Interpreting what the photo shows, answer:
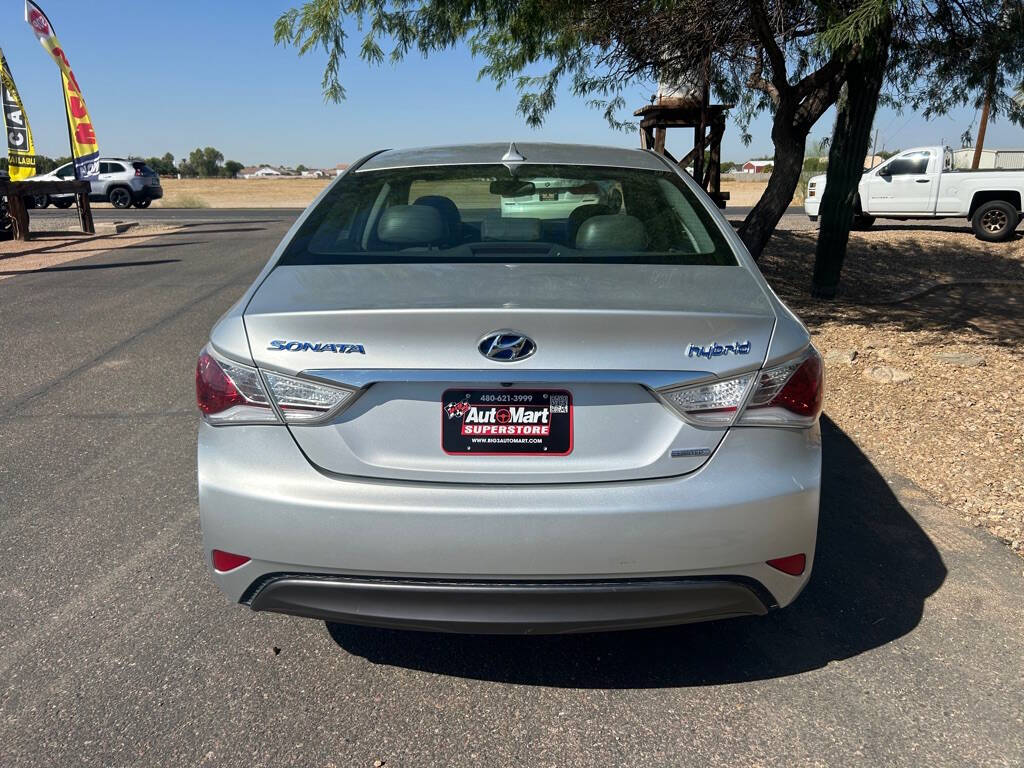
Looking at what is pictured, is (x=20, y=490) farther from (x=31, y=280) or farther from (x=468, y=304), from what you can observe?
(x=31, y=280)

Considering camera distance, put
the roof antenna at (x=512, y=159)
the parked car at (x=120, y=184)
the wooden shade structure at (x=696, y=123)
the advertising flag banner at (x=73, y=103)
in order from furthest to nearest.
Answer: the parked car at (x=120, y=184)
the advertising flag banner at (x=73, y=103)
the wooden shade structure at (x=696, y=123)
the roof antenna at (x=512, y=159)

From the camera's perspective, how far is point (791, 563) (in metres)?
2.58

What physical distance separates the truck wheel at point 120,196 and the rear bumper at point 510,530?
33.2 metres

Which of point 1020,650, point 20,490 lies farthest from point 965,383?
point 20,490

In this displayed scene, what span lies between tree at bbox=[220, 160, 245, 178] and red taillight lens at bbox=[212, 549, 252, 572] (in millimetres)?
121650

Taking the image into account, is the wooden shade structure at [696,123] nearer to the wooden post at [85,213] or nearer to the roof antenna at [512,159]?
the roof antenna at [512,159]

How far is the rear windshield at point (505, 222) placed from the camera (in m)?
3.20

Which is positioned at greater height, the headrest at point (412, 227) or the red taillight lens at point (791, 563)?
the headrest at point (412, 227)

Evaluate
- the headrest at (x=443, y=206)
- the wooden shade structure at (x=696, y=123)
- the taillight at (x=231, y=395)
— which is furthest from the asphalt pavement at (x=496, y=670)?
the wooden shade structure at (x=696, y=123)

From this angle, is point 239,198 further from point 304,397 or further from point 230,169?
point 230,169

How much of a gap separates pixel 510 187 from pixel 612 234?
2.46ft

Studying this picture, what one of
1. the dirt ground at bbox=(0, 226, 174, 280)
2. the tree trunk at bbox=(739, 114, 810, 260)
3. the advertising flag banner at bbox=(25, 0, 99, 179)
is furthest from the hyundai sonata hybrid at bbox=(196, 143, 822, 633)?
the advertising flag banner at bbox=(25, 0, 99, 179)

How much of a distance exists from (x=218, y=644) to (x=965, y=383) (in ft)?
16.9

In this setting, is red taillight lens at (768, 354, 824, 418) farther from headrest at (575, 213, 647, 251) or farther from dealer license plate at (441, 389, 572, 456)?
headrest at (575, 213, 647, 251)
